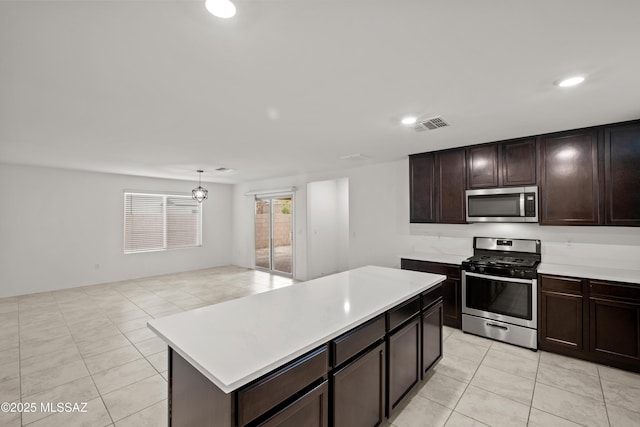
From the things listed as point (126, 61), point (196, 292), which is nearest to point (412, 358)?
point (126, 61)

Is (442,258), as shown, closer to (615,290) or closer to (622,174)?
(615,290)

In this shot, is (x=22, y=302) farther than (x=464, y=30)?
Yes

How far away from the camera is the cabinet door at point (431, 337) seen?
95.4 inches

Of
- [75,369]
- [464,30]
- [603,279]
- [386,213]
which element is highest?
[464,30]

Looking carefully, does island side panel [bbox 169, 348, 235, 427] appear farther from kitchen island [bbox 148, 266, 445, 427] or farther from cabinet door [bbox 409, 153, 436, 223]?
cabinet door [bbox 409, 153, 436, 223]

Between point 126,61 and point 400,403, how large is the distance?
3097mm

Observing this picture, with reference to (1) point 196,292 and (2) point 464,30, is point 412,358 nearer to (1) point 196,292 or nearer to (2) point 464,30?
(2) point 464,30

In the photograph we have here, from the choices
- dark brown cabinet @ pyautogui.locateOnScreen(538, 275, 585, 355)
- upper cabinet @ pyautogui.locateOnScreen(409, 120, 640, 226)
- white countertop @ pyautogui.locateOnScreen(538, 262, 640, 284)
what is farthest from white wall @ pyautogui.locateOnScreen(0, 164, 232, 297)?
white countertop @ pyautogui.locateOnScreen(538, 262, 640, 284)

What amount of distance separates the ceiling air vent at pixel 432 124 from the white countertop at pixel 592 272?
199 cm

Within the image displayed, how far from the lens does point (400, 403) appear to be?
7.00ft

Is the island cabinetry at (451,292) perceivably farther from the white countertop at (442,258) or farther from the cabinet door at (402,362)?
the cabinet door at (402,362)

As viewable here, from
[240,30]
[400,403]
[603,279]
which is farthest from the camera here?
[603,279]

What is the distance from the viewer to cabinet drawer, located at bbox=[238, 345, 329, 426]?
112cm

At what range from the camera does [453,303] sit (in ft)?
12.2
